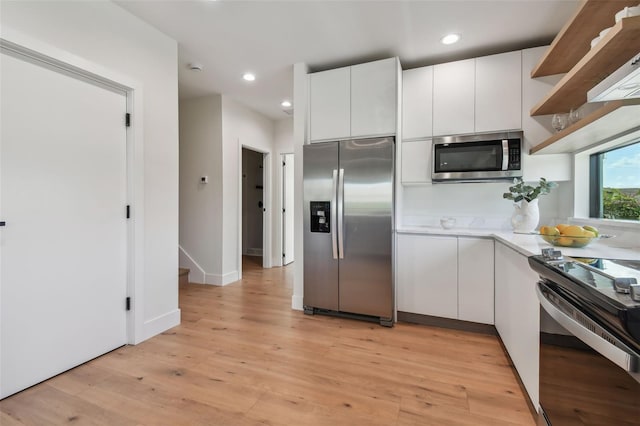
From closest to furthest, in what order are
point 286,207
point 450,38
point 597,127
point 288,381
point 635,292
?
point 635,292 → point 597,127 → point 288,381 → point 450,38 → point 286,207

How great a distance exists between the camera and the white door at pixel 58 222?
166 centimetres

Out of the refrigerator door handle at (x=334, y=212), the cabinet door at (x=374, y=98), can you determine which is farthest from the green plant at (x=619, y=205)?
the refrigerator door handle at (x=334, y=212)

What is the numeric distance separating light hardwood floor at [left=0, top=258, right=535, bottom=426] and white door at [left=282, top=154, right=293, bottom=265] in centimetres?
261

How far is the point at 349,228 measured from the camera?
9.05ft

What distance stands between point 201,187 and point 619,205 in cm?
433

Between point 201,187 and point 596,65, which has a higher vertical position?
point 596,65

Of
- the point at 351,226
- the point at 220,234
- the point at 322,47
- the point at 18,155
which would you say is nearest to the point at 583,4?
the point at 322,47

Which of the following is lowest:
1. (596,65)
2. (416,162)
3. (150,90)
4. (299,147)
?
(416,162)

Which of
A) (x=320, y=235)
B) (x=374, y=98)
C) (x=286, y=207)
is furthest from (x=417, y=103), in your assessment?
(x=286, y=207)

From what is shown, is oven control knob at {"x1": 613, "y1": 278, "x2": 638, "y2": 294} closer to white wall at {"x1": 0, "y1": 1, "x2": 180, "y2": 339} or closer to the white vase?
the white vase

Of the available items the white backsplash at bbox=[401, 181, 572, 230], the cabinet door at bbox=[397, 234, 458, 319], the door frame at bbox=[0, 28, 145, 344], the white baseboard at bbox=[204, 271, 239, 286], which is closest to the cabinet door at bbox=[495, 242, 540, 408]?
the cabinet door at bbox=[397, 234, 458, 319]

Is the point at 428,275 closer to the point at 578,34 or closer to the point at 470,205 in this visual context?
the point at 470,205

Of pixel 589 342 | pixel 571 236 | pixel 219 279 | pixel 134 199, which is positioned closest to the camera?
pixel 589 342

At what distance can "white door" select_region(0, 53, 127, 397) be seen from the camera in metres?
1.66
